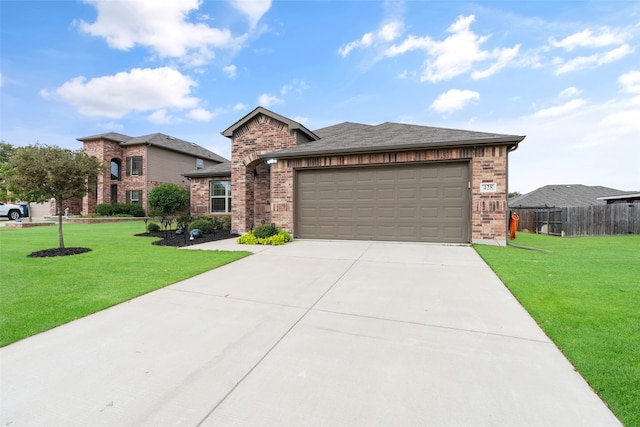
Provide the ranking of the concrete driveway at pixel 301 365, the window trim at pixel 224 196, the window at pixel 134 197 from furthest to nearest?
the window at pixel 134 197 < the window trim at pixel 224 196 < the concrete driveway at pixel 301 365

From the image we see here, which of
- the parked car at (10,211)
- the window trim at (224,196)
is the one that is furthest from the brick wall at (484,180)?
the parked car at (10,211)

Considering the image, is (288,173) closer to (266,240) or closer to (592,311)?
(266,240)

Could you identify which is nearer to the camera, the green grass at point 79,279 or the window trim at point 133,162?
the green grass at point 79,279

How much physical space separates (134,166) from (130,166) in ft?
1.40

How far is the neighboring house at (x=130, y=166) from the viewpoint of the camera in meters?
23.7

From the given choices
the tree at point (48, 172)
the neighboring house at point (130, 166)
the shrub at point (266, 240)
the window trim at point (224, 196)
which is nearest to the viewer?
the tree at point (48, 172)

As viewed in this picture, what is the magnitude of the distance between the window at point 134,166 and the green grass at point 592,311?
26.8 m

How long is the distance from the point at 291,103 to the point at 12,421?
19236 millimetres

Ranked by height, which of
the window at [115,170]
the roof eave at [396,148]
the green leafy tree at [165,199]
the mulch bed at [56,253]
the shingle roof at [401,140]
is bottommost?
the mulch bed at [56,253]

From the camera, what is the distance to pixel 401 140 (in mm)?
9703

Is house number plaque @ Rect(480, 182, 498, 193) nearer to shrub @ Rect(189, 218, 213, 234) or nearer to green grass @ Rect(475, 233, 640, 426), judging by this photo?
green grass @ Rect(475, 233, 640, 426)

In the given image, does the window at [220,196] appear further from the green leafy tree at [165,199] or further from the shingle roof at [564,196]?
the shingle roof at [564,196]

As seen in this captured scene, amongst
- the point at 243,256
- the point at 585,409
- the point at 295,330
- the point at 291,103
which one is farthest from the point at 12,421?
the point at 291,103

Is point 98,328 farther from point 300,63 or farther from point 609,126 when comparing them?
point 609,126
